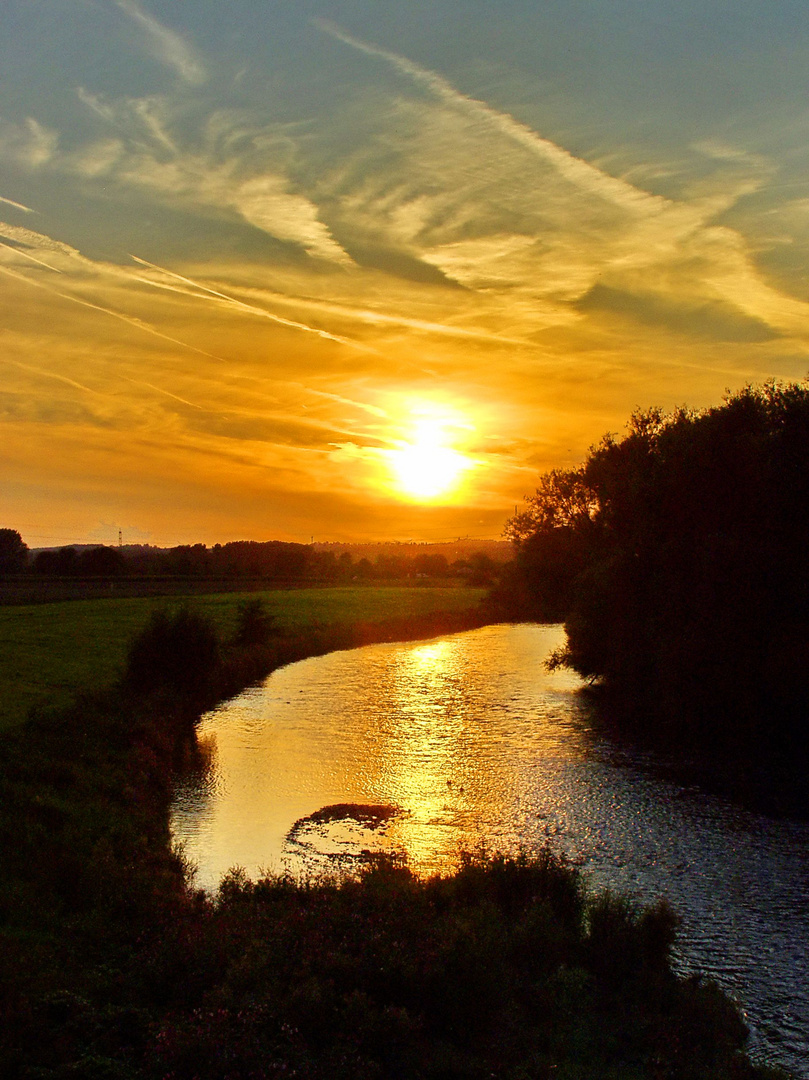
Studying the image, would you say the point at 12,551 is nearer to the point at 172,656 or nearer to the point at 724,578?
the point at 172,656

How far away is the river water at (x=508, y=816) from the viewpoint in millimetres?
13812

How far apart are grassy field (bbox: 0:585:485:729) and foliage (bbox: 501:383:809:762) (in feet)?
73.6

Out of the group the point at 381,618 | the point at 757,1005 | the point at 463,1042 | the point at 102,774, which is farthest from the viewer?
the point at 381,618

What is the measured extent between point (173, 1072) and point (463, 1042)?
3.37m

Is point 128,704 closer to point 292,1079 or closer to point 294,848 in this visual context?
point 294,848

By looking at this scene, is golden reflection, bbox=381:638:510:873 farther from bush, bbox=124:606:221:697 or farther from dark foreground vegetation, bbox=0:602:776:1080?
bush, bbox=124:606:221:697

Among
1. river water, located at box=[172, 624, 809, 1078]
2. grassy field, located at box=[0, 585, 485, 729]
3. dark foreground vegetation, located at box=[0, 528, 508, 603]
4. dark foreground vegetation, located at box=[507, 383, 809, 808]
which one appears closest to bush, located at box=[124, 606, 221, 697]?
grassy field, located at box=[0, 585, 485, 729]

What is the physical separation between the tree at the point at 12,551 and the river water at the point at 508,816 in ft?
418

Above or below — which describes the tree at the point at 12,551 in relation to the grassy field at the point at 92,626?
above

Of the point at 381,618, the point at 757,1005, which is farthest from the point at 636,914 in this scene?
the point at 381,618

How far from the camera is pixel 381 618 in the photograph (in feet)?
285

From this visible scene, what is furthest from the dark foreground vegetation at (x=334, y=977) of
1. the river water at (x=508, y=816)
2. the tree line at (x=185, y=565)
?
the tree line at (x=185, y=565)

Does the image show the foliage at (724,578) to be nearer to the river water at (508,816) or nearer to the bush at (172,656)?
the river water at (508,816)

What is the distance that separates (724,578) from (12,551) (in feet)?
511
